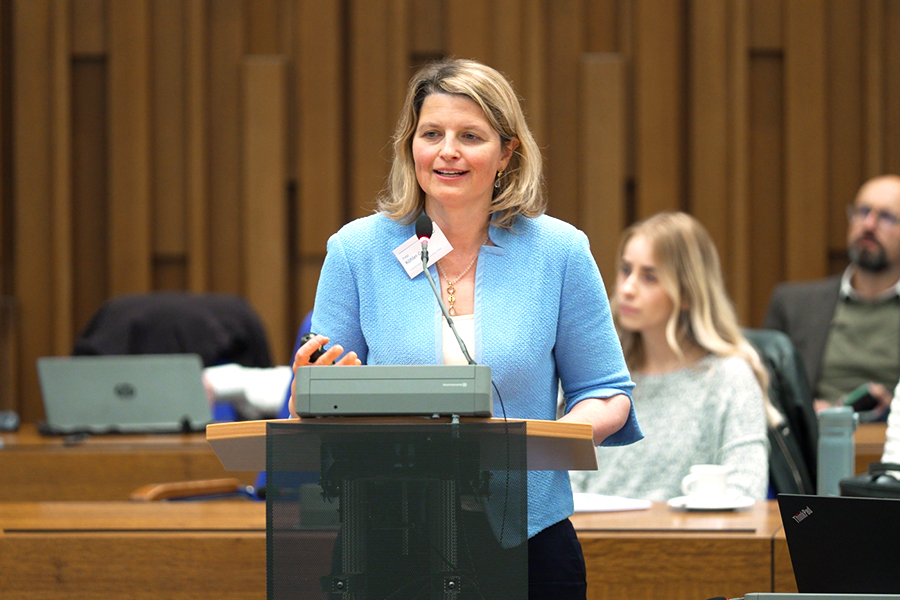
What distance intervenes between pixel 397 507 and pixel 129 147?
13.7 feet

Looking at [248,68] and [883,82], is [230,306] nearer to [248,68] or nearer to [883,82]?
[248,68]

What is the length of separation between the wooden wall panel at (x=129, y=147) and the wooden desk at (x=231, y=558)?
3.03 m

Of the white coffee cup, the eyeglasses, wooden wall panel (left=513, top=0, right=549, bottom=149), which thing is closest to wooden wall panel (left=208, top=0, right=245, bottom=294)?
wooden wall panel (left=513, top=0, right=549, bottom=149)

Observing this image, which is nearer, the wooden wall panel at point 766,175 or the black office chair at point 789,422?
the black office chair at point 789,422

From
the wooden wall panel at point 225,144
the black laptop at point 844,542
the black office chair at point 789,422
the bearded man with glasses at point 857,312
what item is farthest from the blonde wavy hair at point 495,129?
the wooden wall panel at point 225,144

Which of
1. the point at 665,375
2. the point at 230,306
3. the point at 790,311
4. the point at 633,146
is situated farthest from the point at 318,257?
the point at 665,375

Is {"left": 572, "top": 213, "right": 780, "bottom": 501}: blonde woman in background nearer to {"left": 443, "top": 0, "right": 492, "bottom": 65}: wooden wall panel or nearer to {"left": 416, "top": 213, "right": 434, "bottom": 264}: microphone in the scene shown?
{"left": 416, "top": 213, "right": 434, "bottom": 264}: microphone

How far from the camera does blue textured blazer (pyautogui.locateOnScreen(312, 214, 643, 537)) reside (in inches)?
62.7

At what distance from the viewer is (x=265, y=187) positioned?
5176 millimetres

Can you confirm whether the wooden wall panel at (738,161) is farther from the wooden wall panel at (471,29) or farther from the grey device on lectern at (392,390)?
the grey device on lectern at (392,390)

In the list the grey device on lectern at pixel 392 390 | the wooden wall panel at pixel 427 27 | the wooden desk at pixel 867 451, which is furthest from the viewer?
the wooden wall panel at pixel 427 27

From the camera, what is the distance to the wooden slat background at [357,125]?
509 cm

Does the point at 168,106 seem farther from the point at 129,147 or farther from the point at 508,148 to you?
the point at 508,148

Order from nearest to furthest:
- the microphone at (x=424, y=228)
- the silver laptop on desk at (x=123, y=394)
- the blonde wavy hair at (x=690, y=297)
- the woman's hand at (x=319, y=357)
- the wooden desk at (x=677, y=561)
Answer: the woman's hand at (x=319, y=357) < the microphone at (x=424, y=228) < the wooden desk at (x=677, y=561) < the blonde wavy hair at (x=690, y=297) < the silver laptop on desk at (x=123, y=394)
